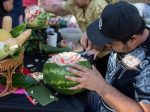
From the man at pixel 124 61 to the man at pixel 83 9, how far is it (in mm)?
642

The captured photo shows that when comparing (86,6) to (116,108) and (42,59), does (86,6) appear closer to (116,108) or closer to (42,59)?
(42,59)

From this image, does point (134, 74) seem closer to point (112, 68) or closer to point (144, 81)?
point (144, 81)

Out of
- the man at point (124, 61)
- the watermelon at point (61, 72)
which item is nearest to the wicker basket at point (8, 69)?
the watermelon at point (61, 72)

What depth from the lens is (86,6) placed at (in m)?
2.08

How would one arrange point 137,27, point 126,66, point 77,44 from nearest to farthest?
point 137,27 → point 126,66 → point 77,44

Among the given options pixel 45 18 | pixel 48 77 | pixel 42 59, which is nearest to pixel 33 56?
pixel 42 59

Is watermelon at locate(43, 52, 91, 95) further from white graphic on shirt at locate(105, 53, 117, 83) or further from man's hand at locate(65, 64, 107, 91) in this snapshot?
white graphic on shirt at locate(105, 53, 117, 83)

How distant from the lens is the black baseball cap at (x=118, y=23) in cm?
124

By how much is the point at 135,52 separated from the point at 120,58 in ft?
0.39

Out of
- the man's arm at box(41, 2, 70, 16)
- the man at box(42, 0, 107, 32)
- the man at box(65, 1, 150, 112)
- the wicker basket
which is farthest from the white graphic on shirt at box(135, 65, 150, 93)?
the man's arm at box(41, 2, 70, 16)

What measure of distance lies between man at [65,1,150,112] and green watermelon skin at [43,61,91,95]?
33 mm

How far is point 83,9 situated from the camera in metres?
2.14

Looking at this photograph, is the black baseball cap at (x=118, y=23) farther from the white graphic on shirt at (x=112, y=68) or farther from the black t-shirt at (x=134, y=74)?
the white graphic on shirt at (x=112, y=68)

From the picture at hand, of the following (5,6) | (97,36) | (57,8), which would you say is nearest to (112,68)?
(97,36)
